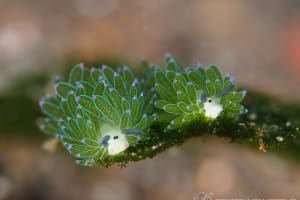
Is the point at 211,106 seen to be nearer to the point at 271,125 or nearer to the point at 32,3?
the point at 271,125

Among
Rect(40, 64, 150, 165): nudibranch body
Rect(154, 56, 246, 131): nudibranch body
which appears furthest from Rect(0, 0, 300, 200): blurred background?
Rect(40, 64, 150, 165): nudibranch body

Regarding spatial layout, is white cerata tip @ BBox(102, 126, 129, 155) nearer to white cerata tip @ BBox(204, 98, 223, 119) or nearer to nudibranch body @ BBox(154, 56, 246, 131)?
nudibranch body @ BBox(154, 56, 246, 131)

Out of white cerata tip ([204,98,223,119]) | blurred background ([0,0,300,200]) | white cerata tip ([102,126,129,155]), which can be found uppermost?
blurred background ([0,0,300,200])

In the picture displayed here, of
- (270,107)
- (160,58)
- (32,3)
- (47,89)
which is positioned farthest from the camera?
(32,3)

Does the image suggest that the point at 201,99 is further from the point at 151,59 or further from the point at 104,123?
the point at 151,59

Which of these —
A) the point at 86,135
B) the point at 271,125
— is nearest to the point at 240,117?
the point at 271,125

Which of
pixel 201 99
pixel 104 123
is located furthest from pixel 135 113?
pixel 201 99

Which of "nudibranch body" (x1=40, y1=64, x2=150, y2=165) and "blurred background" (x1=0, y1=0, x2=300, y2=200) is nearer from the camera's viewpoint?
"nudibranch body" (x1=40, y1=64, x2=150, y2=165)
